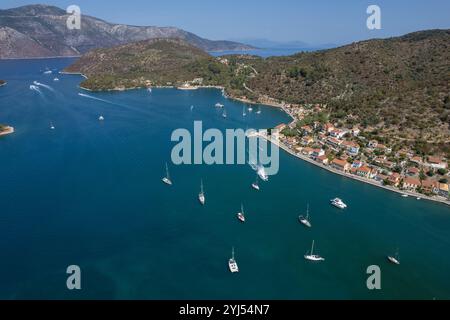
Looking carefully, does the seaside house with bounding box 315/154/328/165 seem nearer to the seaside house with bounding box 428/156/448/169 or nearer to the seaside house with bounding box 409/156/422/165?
the seaside house with bounding box 409/156/422/165

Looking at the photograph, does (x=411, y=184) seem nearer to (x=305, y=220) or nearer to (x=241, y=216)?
(x=305, y=220)

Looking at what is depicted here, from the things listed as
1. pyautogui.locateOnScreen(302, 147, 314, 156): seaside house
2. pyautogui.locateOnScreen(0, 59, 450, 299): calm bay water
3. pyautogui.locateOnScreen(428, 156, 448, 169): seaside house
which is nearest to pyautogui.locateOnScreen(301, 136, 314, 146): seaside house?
pyautogui.locateOnScreen(302, 147, 314, 156): seaside house

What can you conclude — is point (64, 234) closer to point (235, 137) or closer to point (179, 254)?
point (179, 254)

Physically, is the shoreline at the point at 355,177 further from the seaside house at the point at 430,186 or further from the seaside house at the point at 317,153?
the seaside house at the point at 430,186

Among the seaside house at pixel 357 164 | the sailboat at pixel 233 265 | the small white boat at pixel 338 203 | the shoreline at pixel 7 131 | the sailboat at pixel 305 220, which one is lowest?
the sailboat at pixel 233 265

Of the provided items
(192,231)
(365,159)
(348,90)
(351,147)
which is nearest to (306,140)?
(351,147)

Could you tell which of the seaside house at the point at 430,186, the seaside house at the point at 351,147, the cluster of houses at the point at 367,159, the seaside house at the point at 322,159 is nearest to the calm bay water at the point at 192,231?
the seaside house at the point at 322,159
